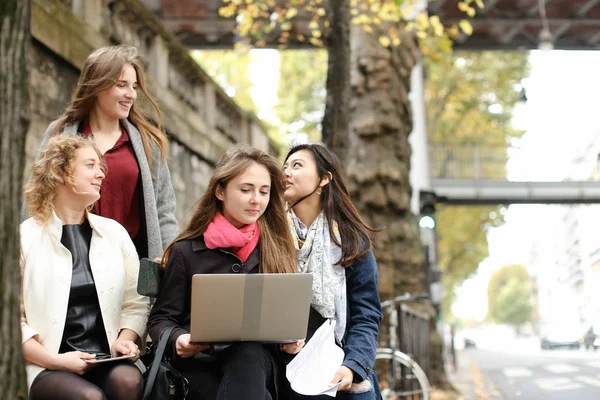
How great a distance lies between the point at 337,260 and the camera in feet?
12.9

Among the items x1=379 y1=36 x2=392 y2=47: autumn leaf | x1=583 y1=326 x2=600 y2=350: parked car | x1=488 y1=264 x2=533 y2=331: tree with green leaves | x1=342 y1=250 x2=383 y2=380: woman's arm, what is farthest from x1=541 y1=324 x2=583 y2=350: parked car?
x1=488 y1=264 x2=533 y2=331: tree with green leaves

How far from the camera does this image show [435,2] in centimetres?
2203

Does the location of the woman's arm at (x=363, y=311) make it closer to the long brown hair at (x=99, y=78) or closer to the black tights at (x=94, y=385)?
the black tights at (x=94, y=385)

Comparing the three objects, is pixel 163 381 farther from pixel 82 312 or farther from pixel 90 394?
pixel 82 312

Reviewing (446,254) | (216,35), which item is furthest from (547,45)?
(446,254)

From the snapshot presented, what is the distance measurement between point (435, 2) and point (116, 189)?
1895 cm

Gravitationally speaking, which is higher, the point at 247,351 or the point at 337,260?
the point at 337,260

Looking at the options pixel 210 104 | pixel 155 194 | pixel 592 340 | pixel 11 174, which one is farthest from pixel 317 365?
pixel 592 340

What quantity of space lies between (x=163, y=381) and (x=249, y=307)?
1.44 feet

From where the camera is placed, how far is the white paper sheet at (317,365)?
3.45m

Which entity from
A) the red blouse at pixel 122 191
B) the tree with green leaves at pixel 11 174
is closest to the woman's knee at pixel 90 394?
the tree with green leaves at pixel 11 174

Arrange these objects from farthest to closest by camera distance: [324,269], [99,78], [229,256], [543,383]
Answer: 1. [543,383]
2. [99,78]
3. [324,269]
4. [229,256]

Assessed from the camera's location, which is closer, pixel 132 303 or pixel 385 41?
pixel 132 303

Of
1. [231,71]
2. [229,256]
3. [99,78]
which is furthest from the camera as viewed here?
[231,71]
